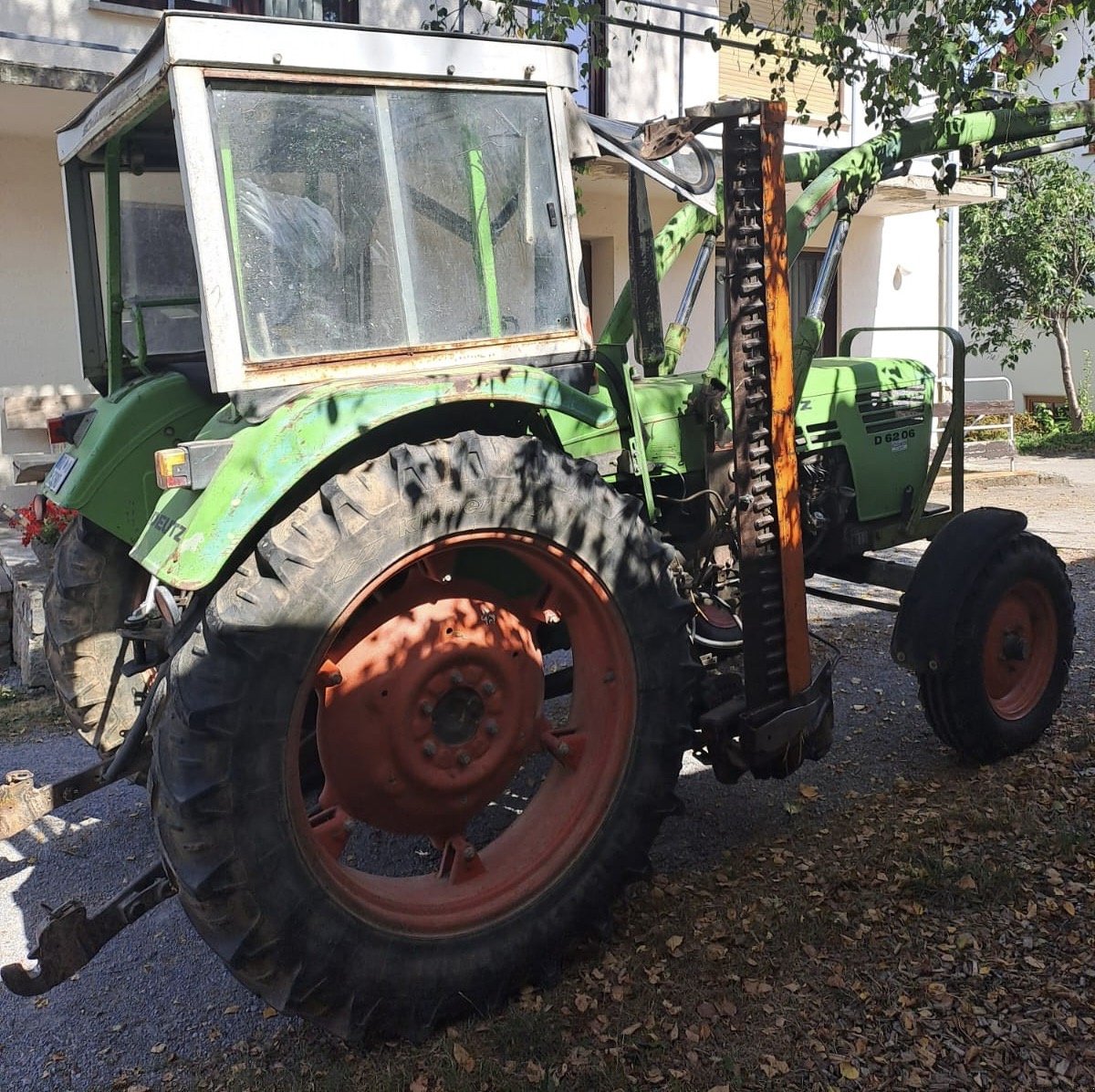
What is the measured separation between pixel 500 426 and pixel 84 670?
1640 millimetres

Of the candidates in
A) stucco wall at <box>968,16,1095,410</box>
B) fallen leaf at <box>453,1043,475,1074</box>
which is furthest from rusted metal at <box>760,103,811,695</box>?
stucco wall at <box>968,16,1095,410</box>

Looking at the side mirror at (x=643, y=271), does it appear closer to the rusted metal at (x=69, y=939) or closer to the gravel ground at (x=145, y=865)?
the gravel ground at (x=145, y=865)

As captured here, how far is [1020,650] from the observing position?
4348mm

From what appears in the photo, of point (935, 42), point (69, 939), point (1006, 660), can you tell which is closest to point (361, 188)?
point (69, 939)

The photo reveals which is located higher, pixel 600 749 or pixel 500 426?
pixel 500 426

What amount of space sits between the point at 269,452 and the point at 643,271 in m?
1.39

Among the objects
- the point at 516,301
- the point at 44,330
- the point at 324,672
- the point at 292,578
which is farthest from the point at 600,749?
the point at 44,330

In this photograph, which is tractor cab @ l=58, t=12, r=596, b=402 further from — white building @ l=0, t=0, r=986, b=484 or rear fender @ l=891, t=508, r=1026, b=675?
white building @ l=0, t=0, r=986, b=484

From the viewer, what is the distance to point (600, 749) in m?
3.20

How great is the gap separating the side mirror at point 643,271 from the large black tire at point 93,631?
1853mm

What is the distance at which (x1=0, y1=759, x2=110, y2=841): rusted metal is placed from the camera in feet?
9.91

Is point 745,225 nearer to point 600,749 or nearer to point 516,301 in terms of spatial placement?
point 516,301

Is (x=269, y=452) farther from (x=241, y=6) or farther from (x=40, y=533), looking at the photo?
(x=241, y=6)

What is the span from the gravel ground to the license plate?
1.35 meters
